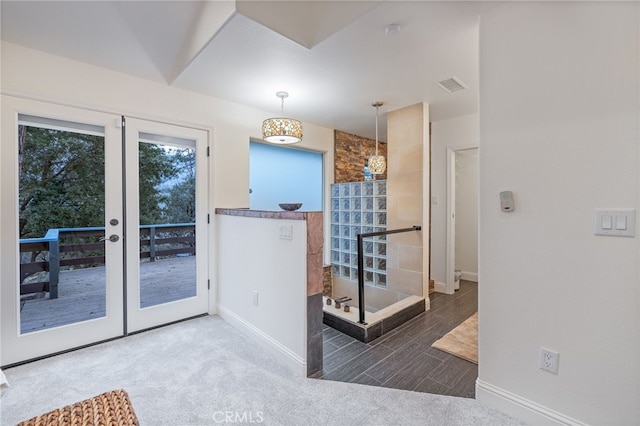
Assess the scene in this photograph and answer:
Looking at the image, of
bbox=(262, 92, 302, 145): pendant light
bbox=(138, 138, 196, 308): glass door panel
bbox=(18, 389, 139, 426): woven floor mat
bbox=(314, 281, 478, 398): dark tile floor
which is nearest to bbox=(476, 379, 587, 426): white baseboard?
bbox=(314, 281, 478, 398): dark tile floor

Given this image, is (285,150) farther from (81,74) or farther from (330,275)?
(81,74)

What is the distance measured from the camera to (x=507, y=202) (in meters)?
1.67

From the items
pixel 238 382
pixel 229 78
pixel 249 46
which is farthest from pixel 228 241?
pixel 249 46

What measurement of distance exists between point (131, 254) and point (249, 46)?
7.10 feet

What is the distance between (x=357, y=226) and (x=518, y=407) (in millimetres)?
2804

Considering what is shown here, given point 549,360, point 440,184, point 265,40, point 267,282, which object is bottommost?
point 549,360

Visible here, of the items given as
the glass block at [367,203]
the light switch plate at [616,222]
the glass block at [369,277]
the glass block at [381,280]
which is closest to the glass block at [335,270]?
the glass block at [369,277]

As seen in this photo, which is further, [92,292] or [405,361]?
[92,292]

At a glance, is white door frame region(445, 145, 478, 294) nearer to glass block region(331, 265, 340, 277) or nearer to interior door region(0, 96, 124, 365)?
glass block region(331, 265, 340, 277)

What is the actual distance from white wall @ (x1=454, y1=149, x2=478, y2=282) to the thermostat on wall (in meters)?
3.35

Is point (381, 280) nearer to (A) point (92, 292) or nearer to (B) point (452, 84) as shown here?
(B) point (452, 84)

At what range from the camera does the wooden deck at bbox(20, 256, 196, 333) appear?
2307 mm

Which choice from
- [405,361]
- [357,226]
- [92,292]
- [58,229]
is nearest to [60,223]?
[58,229]

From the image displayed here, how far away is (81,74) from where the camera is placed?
2420mm
